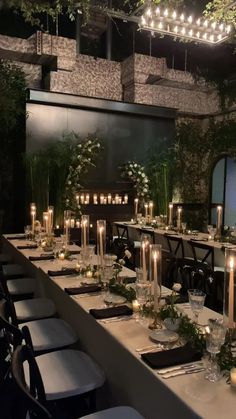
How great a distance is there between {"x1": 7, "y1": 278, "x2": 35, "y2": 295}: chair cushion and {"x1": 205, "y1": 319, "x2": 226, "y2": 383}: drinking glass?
2572mm

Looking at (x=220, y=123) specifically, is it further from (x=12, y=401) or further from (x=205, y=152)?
(x=12, y=401)

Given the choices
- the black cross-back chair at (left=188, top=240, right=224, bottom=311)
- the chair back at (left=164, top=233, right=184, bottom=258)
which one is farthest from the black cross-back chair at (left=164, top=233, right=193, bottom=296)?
the black cross-back chair at (left=188, top=240, right=224, bottom=311)

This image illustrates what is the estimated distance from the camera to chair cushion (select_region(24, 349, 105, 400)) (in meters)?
1.96

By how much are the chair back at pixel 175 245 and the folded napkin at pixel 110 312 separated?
293cm

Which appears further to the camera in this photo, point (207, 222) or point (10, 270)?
point (207, 222)

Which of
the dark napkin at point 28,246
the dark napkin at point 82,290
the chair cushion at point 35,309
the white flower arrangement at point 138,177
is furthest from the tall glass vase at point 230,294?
the white flower arrangement at point 138,177

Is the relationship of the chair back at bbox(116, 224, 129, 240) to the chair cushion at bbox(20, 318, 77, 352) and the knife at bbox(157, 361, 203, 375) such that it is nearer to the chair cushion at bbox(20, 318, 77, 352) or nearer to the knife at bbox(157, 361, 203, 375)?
the chair cushion at bbox(20, 318, 77, 352)

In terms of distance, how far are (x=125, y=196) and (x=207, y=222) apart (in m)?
2.77

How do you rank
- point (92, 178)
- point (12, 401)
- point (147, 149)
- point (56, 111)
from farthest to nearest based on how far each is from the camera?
point (147, 149) → point (92, 178) → point (56, 111) → point (12, 401)

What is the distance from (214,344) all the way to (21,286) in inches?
108

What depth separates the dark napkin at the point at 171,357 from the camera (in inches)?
65.6

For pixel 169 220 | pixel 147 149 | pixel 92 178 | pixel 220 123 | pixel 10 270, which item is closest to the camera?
pixel 10 270

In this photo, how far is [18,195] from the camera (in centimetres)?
785

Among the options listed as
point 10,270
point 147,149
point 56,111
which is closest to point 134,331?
point 10,270
